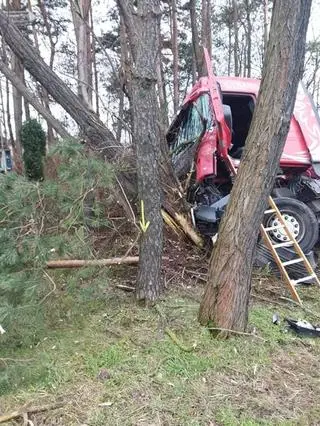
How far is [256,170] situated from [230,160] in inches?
79.7

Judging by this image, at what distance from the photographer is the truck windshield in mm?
5627

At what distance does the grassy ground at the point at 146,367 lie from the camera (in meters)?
2.44

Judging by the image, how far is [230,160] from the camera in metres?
5.07

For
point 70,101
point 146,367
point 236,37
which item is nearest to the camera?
point 146,367

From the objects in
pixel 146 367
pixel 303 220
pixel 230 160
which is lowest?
pixel 146 367

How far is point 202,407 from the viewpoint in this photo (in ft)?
8.15

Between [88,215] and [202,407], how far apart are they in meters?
1.94

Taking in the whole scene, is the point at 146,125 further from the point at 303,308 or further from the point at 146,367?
the point at 303,308

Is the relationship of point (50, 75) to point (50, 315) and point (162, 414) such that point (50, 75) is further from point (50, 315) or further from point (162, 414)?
point (162, 414)

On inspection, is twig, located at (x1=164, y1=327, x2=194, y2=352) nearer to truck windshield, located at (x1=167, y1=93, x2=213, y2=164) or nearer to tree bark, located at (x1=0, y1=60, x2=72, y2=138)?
tree bark, located at (x1=0, y1=60, x2=72, y2=138)

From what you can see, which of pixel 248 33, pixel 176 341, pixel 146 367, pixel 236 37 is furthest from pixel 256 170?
pixel 248 33

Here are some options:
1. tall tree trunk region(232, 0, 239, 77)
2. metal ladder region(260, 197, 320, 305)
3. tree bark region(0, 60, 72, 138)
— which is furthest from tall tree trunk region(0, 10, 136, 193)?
tall tree trunk region(232, 0, 239, 77)

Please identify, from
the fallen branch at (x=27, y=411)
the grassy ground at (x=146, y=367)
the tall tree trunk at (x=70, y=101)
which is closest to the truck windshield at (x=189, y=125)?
the tall tree trunk at (x=70, y=101)

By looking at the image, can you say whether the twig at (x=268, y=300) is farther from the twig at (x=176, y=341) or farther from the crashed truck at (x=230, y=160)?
the twig at (x=176, y=341)
